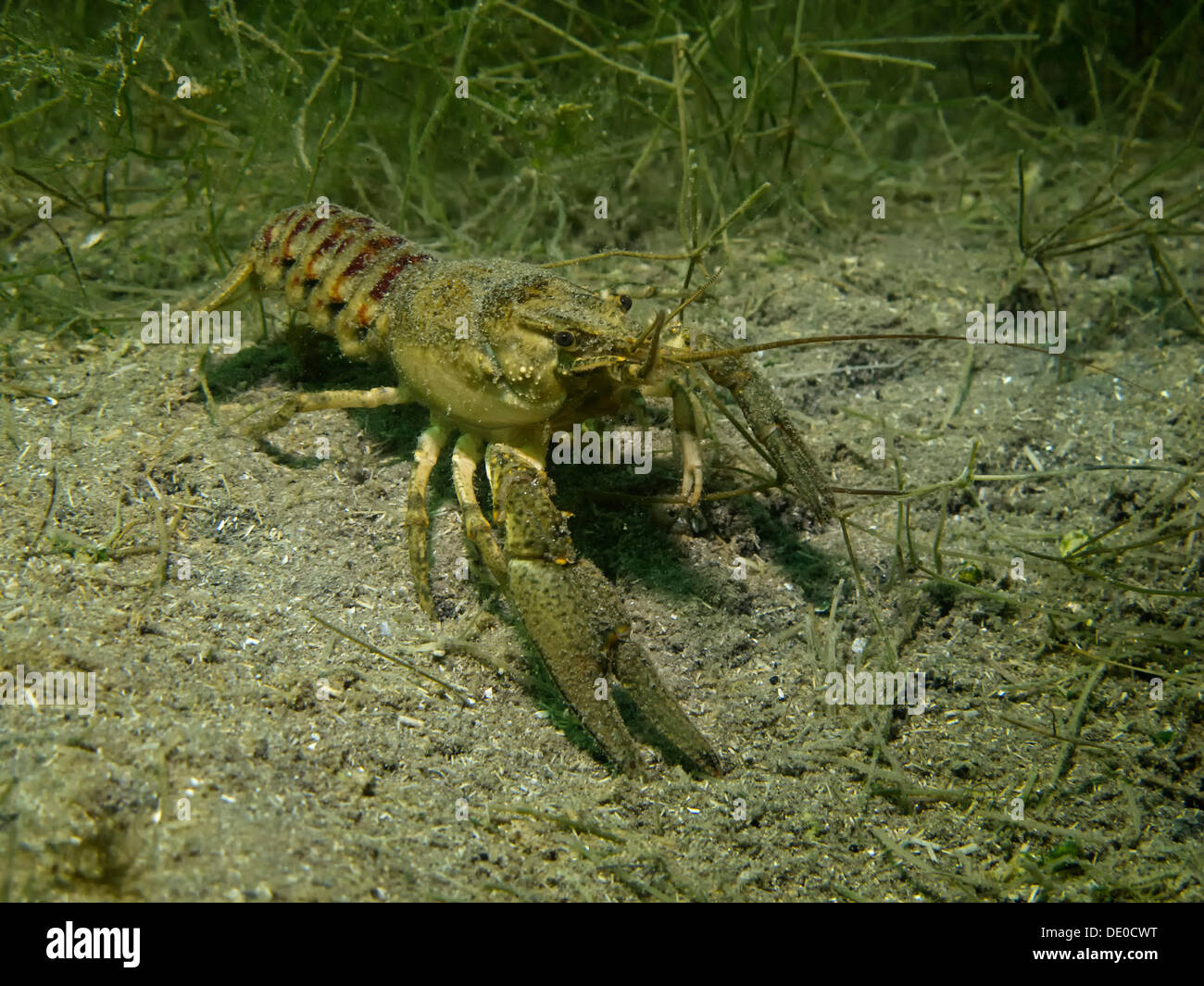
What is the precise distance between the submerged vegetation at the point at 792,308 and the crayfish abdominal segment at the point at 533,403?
1.01 ft

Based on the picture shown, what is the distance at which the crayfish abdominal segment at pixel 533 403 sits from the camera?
2645 millimetres

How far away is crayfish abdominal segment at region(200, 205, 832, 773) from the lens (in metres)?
2.64

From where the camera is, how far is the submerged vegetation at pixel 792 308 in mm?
2668

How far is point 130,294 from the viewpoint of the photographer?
4.50m

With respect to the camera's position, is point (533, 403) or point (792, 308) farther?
point (792, 308)

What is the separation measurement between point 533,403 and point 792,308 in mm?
2084

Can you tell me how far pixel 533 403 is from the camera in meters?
3.12

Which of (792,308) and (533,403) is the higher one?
(792,308)

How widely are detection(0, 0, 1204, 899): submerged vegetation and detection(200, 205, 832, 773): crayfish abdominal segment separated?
0.31m

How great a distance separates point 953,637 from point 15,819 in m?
3.23

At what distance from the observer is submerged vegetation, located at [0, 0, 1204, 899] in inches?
105

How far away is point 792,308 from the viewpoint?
446 centimetres
